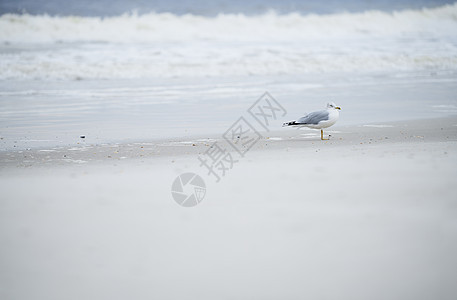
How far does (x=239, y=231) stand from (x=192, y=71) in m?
17.6

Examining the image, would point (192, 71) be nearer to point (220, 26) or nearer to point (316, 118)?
point (316, 118)

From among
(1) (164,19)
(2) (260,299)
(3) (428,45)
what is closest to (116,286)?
(2) (260,299)

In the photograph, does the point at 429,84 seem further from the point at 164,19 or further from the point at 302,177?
the point at 164,19

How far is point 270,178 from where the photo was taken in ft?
17.9

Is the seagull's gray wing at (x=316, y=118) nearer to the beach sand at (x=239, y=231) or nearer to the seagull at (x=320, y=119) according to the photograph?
the seagull at (x=320, y=119)

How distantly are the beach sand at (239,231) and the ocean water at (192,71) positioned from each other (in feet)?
10.1

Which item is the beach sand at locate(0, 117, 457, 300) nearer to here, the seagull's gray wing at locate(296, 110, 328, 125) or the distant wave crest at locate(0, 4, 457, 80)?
the seagull's gray wing at locate(296, 110, 328, 125)

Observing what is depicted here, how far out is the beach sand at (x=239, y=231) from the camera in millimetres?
3283

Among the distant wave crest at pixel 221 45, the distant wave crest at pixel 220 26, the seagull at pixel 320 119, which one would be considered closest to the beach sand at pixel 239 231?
the seagull at pixel 320 119

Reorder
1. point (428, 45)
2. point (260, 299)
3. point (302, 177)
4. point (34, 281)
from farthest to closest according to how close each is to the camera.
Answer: point (428, 45)
point (302, 177)
point (34, 281)
point (260, 299)

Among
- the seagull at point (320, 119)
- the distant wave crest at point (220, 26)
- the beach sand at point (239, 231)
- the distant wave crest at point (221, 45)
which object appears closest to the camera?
the beach sand at point (239, 231)

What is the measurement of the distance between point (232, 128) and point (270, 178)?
373 cm

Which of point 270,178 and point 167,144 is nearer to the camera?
point 270,178

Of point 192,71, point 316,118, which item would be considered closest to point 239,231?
point 316,118
